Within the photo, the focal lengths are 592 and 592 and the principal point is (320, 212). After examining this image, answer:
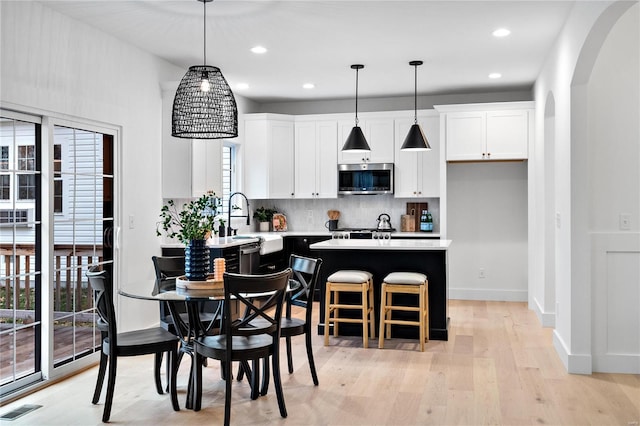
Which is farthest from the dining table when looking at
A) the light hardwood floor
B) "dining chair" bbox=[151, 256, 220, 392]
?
the light hardwood floor

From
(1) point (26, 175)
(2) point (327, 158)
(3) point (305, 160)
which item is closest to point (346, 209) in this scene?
(2) point (327, 158)

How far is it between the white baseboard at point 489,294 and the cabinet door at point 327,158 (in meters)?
2.02

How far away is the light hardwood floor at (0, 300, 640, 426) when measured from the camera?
3.41 m

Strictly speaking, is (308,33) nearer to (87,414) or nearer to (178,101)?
(178,101)

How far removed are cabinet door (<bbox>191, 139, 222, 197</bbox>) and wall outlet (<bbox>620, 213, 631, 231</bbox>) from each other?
3.77 metres

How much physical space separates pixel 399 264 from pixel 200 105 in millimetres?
2505

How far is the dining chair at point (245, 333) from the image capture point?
3191 millimetres

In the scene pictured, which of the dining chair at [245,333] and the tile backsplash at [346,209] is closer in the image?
the dining chair at [245,333]

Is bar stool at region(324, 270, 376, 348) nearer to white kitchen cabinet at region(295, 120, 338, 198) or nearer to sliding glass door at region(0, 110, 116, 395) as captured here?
sliding glass door at region(0, 110, 116, 395)

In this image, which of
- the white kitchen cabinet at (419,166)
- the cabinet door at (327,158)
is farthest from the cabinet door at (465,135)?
the cabinet door at (327,158)

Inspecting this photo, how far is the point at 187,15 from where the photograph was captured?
14.6 ft

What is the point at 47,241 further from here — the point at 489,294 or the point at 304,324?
the point at 489,294

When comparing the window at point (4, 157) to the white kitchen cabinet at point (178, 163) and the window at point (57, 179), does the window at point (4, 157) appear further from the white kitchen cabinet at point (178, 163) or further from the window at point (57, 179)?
the white kitchen cabinet at point (178, 163)

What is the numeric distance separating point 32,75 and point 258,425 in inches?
109
